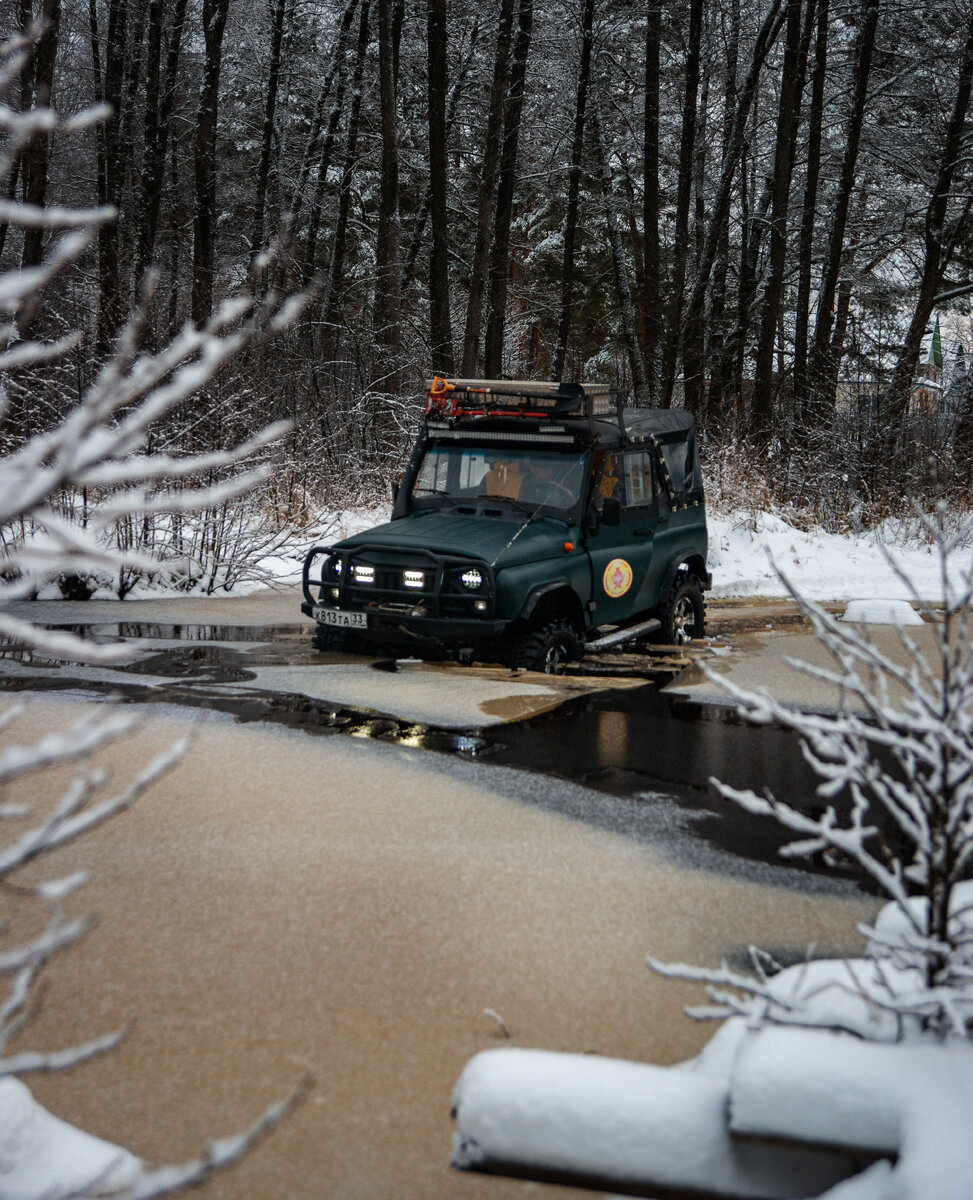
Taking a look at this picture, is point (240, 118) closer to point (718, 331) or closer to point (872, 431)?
point (718, 331)

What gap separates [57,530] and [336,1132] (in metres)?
2.19

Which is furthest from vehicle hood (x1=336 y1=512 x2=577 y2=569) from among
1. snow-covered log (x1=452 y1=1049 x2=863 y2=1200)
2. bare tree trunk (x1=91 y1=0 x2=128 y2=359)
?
bare tree trunk (x1=91 y1=0 x2=128 y2=359)

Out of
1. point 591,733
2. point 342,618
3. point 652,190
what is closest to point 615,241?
point 652,190

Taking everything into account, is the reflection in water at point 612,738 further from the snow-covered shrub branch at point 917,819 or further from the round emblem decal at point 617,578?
the snow-covered shrub branch at point 917,819

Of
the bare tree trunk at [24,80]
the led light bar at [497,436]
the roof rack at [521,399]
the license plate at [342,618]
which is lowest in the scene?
the license plate at [342,618]

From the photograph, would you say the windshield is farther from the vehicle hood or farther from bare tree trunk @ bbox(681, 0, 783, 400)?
bare tree trunk @ bbox(681, 0, 783, 400)

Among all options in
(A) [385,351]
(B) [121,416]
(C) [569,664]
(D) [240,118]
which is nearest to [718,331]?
(D) [240,118]

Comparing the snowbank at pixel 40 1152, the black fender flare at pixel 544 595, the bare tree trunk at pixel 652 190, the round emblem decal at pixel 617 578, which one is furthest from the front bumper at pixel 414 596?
the bare tree trunk at pixel 652 190

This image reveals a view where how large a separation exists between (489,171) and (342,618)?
640 inches

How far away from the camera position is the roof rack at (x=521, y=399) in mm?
9430

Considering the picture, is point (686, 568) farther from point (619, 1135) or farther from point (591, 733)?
point (619, 1135)

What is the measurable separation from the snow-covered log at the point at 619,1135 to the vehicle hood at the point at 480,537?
5547 mm

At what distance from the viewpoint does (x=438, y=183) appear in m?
22.9

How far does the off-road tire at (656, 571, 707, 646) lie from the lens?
10523 mm
